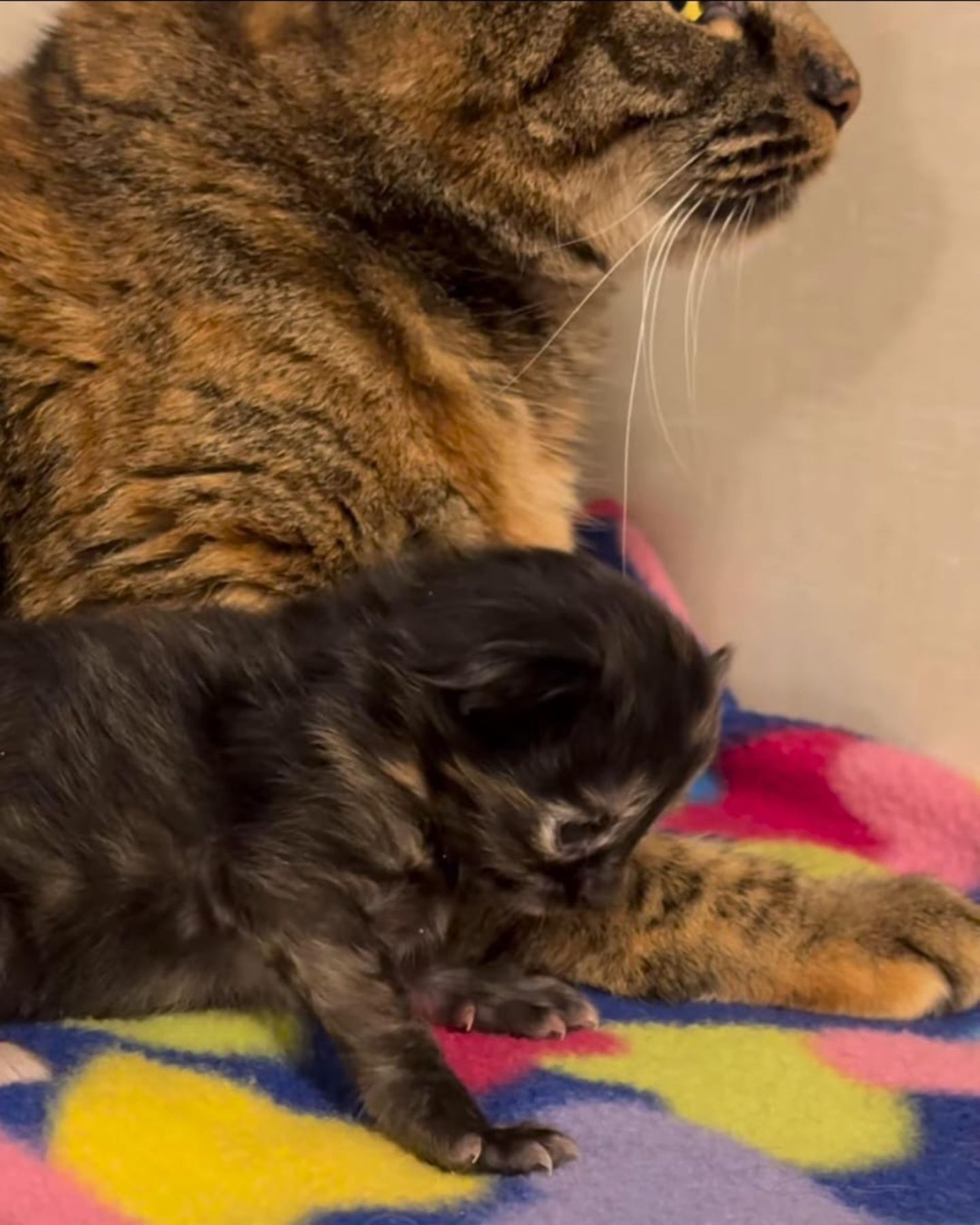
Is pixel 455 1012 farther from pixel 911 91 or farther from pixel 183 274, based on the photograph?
pixel 911 91

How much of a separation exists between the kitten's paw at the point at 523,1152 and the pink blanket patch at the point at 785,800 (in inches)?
23.5

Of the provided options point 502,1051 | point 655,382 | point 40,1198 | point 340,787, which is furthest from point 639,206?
point 40,1198

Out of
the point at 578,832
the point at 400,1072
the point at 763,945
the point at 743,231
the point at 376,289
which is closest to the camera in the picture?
the point at 400,1072

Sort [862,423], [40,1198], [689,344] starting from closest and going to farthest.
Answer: [40,1198] < [862,423] < [689,344]

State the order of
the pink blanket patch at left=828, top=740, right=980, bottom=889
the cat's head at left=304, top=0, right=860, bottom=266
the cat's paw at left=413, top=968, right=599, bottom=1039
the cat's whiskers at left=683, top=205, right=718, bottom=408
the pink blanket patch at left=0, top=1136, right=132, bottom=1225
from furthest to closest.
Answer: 1. the cat's whiskers at left=683, top=205, right=718, bottom=408
2. the pink blanket patch at left=828, top=740, right=980, bottom=889
3. the cat's head at left=304, top=0, right=860, bottom=266
4. the cat's paw at left=413, top=968, right=599, bottom=1039
5. the pink blanket patch at left=0, top=1136, right=132, bottom=1225

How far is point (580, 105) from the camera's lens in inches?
50.8

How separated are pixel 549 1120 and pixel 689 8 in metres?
0.96

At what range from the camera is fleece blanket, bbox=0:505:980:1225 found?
86 centimetres

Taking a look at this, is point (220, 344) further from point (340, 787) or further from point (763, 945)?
point (763, 945)

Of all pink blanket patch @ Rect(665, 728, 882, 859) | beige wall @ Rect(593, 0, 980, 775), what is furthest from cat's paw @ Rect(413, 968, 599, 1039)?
beige wall @ Rect(593, 0, 980, 775)

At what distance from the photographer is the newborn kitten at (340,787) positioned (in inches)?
40.2

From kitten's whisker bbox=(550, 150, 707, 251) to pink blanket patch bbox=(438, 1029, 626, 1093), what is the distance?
26.8 inches

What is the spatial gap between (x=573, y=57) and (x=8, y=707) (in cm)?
72

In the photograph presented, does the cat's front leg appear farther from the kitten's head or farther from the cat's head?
the cat's head
